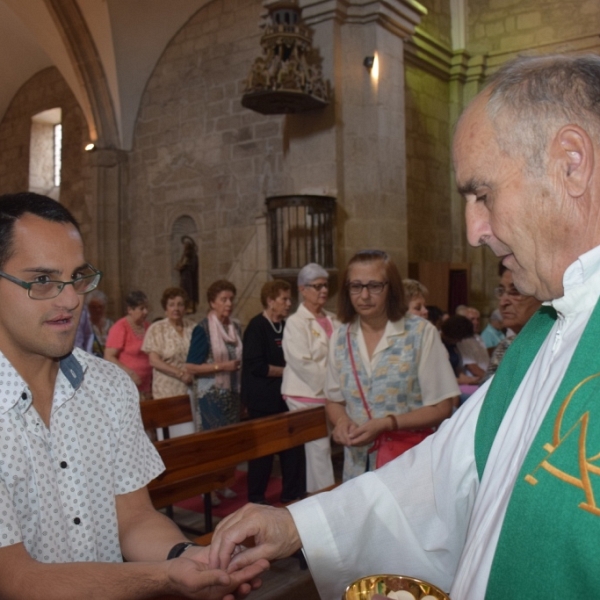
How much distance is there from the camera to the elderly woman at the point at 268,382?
4711 mm

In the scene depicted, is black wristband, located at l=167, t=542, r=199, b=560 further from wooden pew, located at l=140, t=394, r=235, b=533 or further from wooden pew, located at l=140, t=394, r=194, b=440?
wooden pew, located at l=140, t=394, r=194, b=440

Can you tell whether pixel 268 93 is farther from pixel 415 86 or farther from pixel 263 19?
pixel 415 86

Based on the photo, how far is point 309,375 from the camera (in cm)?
443

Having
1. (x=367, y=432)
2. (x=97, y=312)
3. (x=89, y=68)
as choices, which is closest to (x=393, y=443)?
(x=367, y=432)

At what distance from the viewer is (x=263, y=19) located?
836 cm

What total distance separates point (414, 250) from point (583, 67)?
9540 millimetres

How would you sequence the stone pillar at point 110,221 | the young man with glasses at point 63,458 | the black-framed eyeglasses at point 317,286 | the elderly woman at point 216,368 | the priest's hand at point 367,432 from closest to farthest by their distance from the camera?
the young man with glasses at point 63,458 < the priest's hand at point 367,432 < the black-framed eyeglasses at point 317,286 < the elderly woman at point 216,368 < the stone pillar at point 110,221

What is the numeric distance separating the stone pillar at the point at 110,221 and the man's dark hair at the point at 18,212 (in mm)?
11369

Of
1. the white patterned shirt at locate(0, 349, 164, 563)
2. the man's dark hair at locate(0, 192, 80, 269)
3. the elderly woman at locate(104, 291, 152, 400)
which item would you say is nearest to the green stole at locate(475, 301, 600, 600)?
the white patterned shirt at locate(0, 349, 164, 563)

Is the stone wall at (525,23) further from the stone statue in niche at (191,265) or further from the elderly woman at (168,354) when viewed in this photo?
the elderly woman at (168,354)

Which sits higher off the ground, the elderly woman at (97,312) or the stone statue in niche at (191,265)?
the stone statue in niche at (191,265)

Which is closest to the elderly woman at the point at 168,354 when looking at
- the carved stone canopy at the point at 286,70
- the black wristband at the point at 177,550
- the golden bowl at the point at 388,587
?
the carved stone canopy at the point at 286,70

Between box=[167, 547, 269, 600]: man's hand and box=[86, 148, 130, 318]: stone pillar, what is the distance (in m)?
11.6

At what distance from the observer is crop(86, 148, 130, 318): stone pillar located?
1279 cm
